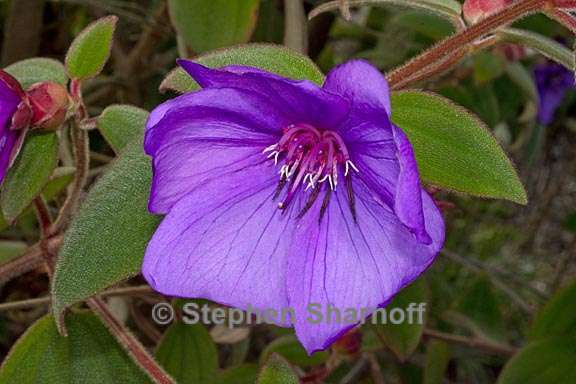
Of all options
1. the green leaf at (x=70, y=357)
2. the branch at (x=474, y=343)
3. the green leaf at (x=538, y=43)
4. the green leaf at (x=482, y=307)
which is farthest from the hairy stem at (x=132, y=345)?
the green leaf at (x=482, y=307)

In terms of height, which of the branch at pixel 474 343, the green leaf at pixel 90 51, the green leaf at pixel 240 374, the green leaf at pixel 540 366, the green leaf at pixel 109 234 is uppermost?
the green leaf at pixel 90 51

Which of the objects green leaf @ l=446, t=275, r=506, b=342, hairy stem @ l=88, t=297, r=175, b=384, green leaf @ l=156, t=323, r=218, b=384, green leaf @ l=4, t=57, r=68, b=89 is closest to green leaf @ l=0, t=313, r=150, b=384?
hairy stem @ l=88, t=297, r=175, b=384

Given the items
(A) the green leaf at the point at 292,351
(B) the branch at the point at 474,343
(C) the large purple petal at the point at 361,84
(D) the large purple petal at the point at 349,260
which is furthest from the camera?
(B) the branch at the point at 474,343

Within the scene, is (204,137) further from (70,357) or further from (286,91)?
(70,357)

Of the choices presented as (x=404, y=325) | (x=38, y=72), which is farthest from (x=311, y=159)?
(x=404, y=325)

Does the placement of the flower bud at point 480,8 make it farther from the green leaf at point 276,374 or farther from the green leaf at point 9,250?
the green leaf at point 9,250

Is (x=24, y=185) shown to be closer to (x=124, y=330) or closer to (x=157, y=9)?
(x=124, y=330)

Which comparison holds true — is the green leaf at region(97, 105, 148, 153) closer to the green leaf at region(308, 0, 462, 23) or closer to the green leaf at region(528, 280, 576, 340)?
the green leaf at region(308, 0, 462, 23)
